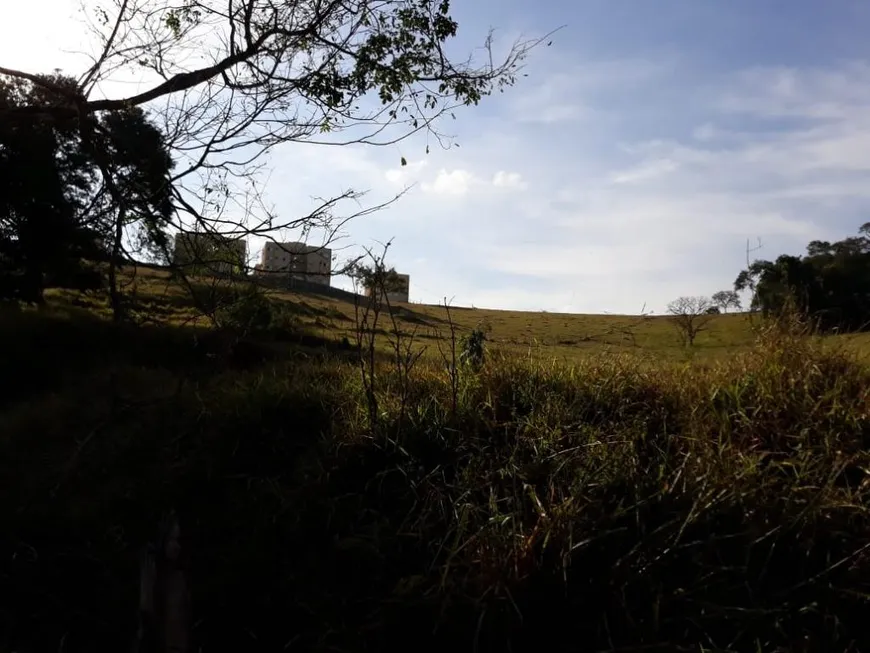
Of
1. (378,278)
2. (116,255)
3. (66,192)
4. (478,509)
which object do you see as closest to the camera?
(478,509)

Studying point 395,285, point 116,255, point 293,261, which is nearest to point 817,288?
point 395,285

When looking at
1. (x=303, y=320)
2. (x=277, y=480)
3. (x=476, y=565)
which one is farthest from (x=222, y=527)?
(x=303, y=320)

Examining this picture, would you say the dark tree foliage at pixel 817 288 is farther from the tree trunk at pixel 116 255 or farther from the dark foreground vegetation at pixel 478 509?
the tree trunk at pixel 116 255

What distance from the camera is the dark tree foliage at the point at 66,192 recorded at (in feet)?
23.2

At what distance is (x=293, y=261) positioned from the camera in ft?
23.3

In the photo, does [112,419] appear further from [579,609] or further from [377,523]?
[579,609]

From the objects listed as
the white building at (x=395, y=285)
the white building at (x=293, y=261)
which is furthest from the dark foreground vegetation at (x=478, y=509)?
the white building at (x=293, y=261)

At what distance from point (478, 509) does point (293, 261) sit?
393 cm

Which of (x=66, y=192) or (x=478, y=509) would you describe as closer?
(x=478, y=509)

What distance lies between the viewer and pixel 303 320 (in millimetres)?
12875

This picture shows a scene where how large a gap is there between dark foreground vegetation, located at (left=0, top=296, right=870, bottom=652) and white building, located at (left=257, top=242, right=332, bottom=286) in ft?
4.05

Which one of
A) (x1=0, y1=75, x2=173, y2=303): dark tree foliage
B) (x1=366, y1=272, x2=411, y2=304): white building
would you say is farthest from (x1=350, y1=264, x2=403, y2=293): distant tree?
(x1=0, y1=75, x2=173, y2=303): dark tree foliage

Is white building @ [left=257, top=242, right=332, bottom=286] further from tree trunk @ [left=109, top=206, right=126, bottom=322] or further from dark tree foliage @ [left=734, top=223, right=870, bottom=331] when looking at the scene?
dark tree foliage @ [left=734, top=223, right=870, bottom=331]

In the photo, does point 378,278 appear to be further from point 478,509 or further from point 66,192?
point 66,192
